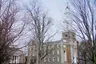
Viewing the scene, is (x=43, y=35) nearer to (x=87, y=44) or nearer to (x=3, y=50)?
(x=87, y=44)

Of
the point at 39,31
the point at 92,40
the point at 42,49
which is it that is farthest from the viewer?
A: the point at 42,49

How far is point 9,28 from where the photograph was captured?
9672 millimetres

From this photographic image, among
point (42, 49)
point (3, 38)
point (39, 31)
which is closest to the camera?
point (3, 38)

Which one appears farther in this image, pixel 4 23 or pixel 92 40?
pixel 92 40

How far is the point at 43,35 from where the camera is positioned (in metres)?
37.8

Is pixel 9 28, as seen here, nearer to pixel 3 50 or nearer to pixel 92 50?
pixel 3 50

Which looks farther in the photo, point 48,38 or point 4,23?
point 48,38

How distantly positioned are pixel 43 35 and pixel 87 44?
23.5m

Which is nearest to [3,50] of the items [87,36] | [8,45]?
[8,45]

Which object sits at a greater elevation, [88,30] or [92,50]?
[88,30]

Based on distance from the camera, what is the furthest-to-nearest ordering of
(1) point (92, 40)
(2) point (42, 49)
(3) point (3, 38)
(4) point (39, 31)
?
(2) point (42, 49) → (4) point (39, 31) → (1) point (92, 40) → (3) point (3, 38)

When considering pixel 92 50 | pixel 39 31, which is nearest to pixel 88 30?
pixel 92 50

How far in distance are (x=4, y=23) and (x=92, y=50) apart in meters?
7.19

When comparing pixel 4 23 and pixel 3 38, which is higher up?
pixel 4 23
